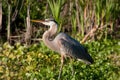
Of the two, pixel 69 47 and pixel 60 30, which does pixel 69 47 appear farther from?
pixel 60 30

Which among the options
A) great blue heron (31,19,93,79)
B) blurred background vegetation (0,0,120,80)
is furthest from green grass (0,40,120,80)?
great blue heron (31,19,93,79)

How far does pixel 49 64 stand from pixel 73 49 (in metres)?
0.78

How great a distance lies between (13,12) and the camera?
8.56 metres

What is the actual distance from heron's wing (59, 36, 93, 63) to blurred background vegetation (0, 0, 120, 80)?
0.65 feet

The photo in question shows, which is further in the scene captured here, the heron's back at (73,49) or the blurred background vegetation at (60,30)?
the blurred background vegetation at (60,30)

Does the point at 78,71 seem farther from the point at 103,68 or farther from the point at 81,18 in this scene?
the point at 81,18

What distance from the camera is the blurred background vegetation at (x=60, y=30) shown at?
6.82 metres

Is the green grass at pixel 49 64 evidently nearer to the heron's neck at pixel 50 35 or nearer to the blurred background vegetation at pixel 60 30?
the blurred background vegetation at pixel 60 30

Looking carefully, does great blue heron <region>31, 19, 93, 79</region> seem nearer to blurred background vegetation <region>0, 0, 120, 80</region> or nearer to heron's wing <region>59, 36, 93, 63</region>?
heron's wing <region>59, 36, 93, 63</region>

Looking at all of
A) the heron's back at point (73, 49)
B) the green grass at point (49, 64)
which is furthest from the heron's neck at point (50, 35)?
the green grass at point (49, 64)

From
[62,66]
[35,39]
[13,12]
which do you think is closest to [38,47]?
[35,39]

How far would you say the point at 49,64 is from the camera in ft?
23.1

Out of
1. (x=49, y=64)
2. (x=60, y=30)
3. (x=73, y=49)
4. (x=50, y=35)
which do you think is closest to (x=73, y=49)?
(x=73, y=49)

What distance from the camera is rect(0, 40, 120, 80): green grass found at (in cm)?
626
